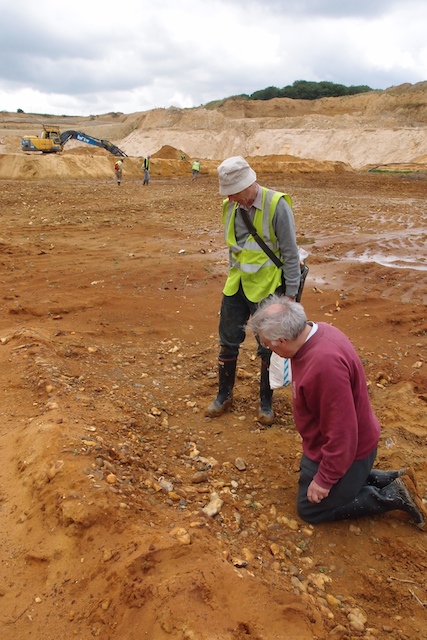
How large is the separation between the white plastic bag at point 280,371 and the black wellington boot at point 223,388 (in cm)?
53

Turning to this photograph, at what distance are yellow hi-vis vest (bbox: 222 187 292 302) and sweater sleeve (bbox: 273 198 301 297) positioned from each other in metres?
0.05

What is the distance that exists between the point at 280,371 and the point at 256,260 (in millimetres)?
786

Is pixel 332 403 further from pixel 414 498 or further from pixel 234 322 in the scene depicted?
pixel 234 322

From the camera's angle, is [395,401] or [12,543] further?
[395,401]

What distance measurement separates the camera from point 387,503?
274cm

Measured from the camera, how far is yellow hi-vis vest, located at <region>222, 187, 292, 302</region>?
3.33 metres

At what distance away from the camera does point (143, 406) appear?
12.6ft

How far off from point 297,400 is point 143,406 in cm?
166

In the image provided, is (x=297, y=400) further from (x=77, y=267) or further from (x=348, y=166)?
(x=348, y=166)

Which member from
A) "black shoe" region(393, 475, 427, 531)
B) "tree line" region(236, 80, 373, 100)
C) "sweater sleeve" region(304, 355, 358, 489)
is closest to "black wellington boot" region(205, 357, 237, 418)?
"sweater sleeve" region(304, 355, 358, 489)

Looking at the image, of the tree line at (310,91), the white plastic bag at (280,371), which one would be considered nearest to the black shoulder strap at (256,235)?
the white plastic bag at (280,371)

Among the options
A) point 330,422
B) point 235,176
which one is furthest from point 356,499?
point 235,176

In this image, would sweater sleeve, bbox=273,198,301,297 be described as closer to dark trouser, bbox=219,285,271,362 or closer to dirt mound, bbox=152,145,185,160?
dark trouser, bbox=219,285,271,362

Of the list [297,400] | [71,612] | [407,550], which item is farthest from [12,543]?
[407,550]
